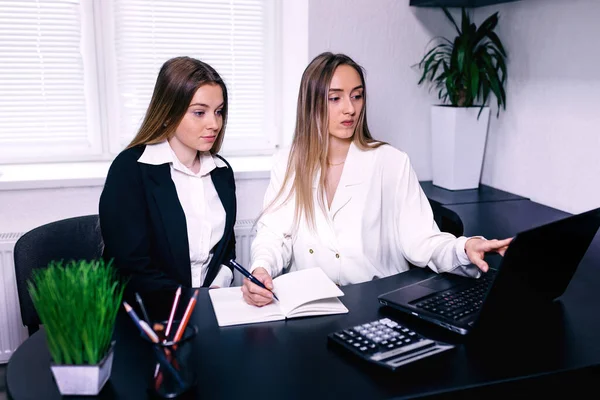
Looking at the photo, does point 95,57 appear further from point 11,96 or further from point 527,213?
point 527,213

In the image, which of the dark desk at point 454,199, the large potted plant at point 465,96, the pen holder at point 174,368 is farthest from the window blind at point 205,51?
the pen holder at point 174,368

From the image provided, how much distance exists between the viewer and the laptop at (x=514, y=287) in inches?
43.1

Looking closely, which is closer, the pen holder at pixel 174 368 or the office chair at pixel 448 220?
the pen holder at pixel 174 368

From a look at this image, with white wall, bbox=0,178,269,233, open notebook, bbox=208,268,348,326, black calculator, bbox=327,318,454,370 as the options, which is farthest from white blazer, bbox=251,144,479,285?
white wall, bbox=0,178,269,233

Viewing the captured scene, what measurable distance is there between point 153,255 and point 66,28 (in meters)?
1.26

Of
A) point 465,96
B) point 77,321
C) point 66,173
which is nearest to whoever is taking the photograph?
point 77,321

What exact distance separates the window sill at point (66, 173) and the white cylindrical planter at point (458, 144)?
773mm

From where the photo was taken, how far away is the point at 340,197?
1832mm

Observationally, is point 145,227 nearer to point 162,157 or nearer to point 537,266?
point 162,157

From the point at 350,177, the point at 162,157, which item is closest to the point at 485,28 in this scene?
the point at 350,177

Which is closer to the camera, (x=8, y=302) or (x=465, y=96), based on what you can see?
(x=8, y=302)

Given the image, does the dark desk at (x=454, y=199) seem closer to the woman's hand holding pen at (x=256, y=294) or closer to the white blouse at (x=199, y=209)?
the white blouse at (x=199, y=209)

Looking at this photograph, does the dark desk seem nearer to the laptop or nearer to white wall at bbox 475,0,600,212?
white wall at bbox 475,0,600,212

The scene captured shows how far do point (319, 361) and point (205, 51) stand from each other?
194 centimetres
